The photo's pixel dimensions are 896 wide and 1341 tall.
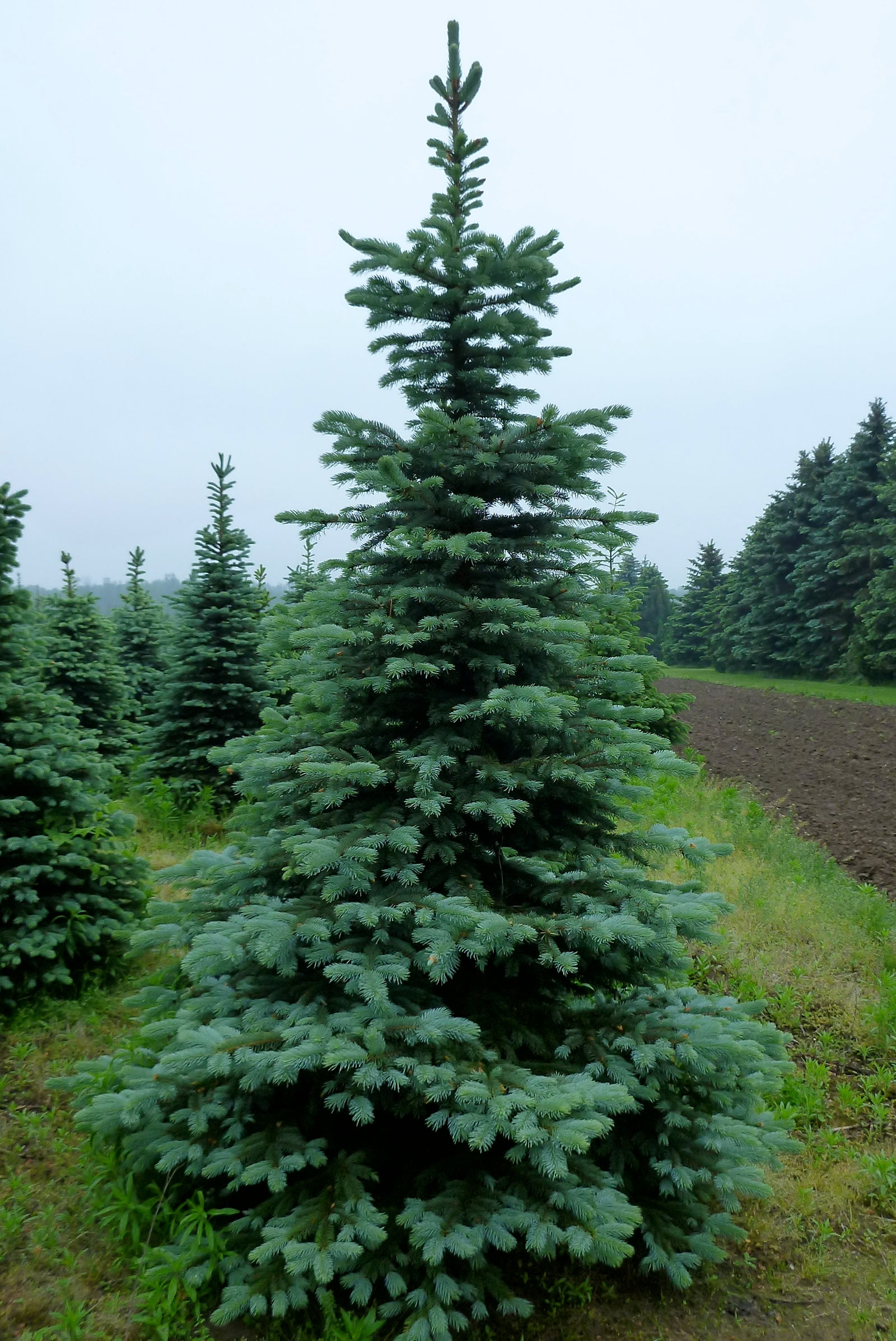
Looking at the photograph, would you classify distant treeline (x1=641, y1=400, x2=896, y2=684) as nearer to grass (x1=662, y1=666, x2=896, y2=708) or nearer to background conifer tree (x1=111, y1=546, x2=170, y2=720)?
grass (x1=662, y1=666, x2=896, y2=708)

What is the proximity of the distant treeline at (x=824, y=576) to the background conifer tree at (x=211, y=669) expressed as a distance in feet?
77.4

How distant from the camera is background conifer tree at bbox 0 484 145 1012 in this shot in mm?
4906

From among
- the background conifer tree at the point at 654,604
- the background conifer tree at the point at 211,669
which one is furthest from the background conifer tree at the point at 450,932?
the background conifer tree at the point at 654,604

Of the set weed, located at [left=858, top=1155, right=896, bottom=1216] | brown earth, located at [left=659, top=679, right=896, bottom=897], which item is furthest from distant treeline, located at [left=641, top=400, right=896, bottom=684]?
weed, located at [left=858, top=1155, right=896, bottom=1216]

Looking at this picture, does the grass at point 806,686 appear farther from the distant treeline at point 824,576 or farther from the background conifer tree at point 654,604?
the background conifer tree at point 654,604

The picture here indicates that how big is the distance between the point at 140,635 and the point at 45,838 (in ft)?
35.6

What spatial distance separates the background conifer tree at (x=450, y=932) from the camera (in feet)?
9.29

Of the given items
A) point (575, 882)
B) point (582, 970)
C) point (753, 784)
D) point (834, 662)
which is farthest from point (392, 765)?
point (834, 662)

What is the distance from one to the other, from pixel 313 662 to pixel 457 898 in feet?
4.71

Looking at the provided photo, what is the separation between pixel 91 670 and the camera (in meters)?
10.7

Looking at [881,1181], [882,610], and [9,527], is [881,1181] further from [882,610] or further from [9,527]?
[882,610]

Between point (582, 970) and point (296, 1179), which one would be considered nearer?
point (296, 1179)

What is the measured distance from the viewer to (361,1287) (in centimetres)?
280

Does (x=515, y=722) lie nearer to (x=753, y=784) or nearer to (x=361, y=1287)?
(x=361, y=1287)
